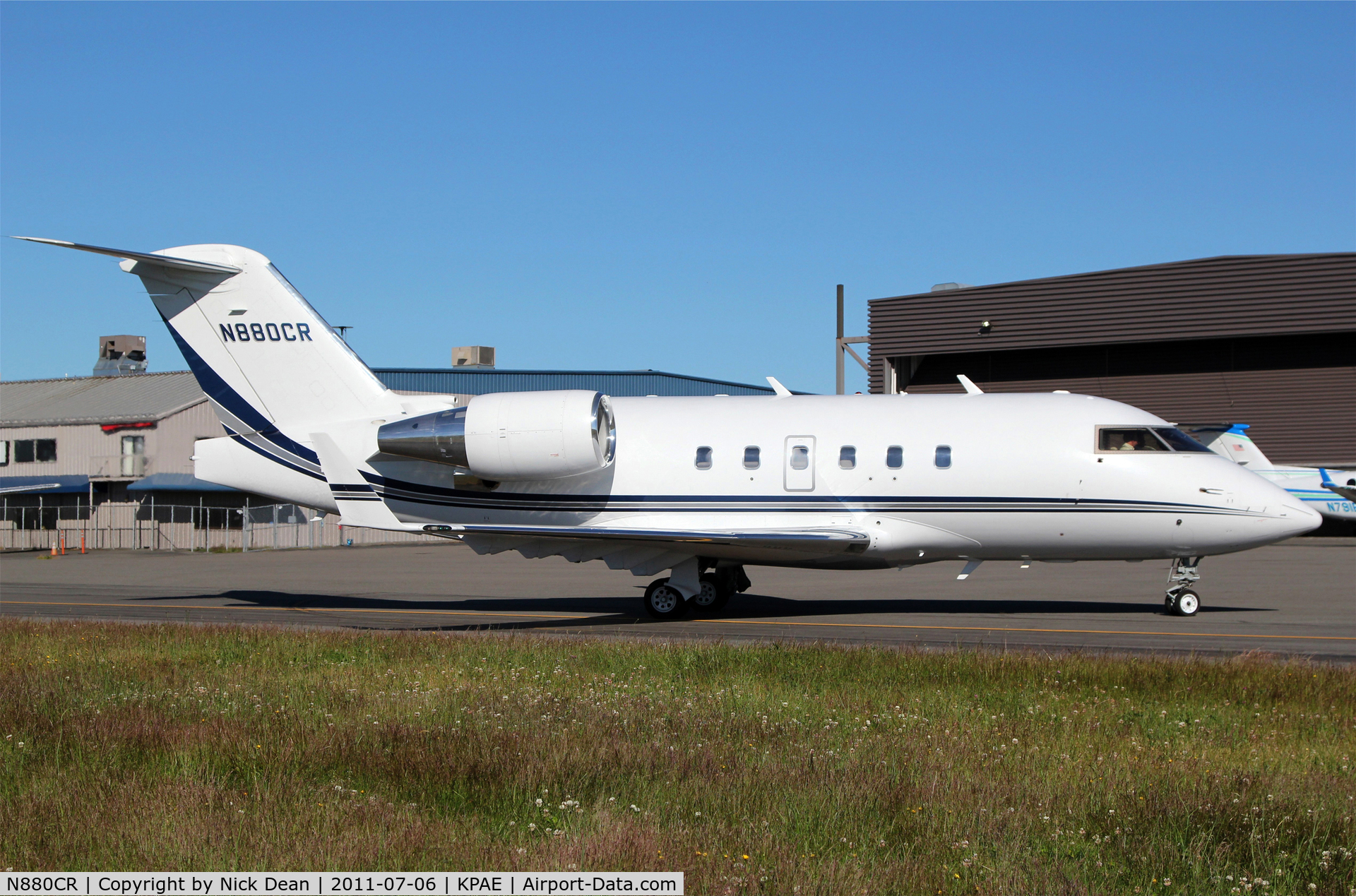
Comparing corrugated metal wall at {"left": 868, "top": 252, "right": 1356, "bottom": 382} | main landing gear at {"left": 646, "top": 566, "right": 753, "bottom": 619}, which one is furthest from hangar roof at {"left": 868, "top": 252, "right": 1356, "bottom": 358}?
main landing gear at {"left": 646, "top": 566, "right": 753, "bottom": 619}

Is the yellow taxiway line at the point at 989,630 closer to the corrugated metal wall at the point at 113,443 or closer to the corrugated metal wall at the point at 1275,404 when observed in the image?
the corrugated metal wall at the point at 1275,404

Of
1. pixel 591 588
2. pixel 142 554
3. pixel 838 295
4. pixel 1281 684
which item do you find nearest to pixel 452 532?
pixel 591 588

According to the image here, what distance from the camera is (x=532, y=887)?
5.08 meters

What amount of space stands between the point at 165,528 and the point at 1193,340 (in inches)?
1659

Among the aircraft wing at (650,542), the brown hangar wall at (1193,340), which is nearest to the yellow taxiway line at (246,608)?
the aircraft wing at (650,542)

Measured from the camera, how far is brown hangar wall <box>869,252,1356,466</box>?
1741 inches

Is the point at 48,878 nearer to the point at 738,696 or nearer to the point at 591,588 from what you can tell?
the point at 738,696

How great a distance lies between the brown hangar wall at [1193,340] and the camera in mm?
44219

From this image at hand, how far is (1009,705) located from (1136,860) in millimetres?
4011

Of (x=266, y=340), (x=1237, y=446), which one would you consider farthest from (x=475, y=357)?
Answer: (x=266, y=340)

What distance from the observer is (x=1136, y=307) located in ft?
152

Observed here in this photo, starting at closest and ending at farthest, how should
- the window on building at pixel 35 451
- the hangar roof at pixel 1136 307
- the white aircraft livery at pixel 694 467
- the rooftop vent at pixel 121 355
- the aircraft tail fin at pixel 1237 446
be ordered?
1. the white aircraft livery at pixel 694 467
2. the aircraft tail fin at pixel 1237 446
3. the hangar roof at pixel 1136 307
4. the window on building at pixel 35 451
5. the rooftop vent at pixel 121 355

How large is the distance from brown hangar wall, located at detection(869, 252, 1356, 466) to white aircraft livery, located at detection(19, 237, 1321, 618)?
1170 inches

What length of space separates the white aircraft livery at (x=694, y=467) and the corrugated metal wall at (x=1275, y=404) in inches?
1213
